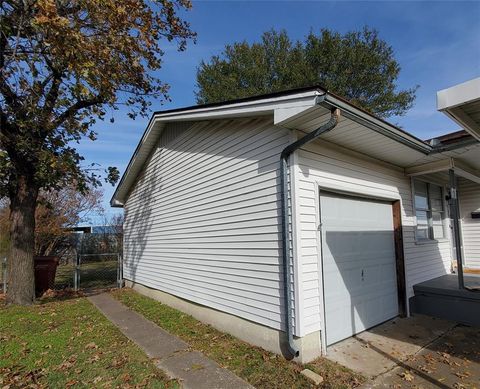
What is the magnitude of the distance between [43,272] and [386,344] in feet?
33.8

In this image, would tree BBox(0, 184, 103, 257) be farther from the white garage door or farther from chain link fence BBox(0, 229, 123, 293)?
the white garage door

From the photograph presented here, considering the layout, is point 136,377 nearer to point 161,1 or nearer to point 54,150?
point 54,150

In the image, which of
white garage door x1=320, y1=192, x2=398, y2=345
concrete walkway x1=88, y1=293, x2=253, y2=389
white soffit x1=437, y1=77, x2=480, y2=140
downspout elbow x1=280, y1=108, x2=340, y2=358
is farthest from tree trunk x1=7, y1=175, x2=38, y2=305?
white soffit x1=437, y1=77, x2=480, y2=140

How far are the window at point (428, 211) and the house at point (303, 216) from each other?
0.04 meters

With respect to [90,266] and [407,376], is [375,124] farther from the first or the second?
[90,266]

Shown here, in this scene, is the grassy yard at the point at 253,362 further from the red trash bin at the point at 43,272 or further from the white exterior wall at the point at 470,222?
the white exterior wall at the point at 470,222

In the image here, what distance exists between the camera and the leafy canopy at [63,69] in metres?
7.19

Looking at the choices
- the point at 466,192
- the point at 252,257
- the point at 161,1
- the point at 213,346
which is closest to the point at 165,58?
the point at 161,1

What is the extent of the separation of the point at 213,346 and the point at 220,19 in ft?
30.9

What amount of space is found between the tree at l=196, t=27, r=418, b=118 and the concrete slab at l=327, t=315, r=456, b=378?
14819mm

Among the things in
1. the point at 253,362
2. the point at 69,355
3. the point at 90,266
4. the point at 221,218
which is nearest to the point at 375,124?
the point at 221,218

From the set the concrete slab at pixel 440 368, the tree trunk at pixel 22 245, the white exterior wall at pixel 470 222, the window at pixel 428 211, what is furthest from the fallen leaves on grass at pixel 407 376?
the tree trunk at pixel 22 245

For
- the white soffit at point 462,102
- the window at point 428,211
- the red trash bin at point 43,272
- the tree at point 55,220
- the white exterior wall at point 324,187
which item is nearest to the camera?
the white soffit at point 462,102

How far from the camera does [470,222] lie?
866cm
